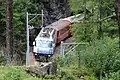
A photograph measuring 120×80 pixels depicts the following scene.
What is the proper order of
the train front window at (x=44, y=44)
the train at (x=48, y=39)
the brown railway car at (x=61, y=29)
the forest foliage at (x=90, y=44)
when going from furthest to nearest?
1. the brown railway car at (x=61, y=29)
2. the train front window at (x=44, y=44)
3. the train at (x=48, y=39)
4. the forest foliage at (x=90, y=44)

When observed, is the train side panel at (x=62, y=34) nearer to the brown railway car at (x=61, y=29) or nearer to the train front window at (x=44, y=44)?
the brown railway car at (x=61, y=29)

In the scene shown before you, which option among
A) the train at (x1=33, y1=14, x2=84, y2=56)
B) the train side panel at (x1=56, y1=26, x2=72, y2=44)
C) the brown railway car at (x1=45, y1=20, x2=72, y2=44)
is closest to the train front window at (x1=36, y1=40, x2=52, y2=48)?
the train at (x1=33, y1=14, x2=84, y2=56)

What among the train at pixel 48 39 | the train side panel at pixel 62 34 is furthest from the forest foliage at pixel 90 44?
the train side panel at pixel 62 34

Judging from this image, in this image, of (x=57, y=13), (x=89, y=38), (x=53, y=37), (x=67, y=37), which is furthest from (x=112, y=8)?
(x=57, y=13)

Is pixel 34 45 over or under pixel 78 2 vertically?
under

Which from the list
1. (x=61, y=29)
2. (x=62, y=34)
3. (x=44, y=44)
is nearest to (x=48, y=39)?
(x=44, y=44)

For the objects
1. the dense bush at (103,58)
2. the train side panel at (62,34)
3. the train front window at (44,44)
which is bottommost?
the train front window at (44,44)

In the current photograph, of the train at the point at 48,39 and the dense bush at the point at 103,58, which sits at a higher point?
the dense bush at the point at 103,58

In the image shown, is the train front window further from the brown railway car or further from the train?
the brown railway car

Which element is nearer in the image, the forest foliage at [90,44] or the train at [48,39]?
the forest foliage at [90,44]

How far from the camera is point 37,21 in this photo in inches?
1062

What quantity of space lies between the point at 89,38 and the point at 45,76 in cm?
626

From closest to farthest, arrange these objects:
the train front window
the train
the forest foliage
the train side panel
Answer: the forest foliage, the train, the train front window, the train side panel

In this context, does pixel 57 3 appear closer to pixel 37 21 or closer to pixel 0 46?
pixel 37 21
